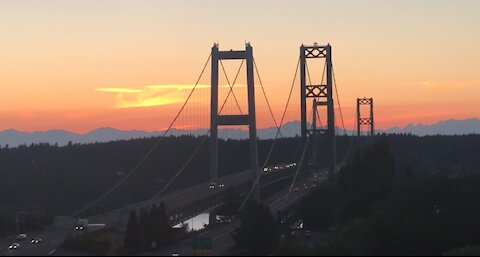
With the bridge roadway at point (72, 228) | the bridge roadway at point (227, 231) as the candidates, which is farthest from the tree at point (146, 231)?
the bridge roadway at point (72, 228)

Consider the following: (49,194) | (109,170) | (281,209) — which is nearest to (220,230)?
(281,209)

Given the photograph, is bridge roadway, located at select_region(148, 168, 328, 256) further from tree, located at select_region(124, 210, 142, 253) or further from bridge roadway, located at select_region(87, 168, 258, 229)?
bridge roadway, located at select_region(87, 168, 258, 229)

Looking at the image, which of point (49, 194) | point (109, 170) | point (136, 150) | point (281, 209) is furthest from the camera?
point (136, 150)

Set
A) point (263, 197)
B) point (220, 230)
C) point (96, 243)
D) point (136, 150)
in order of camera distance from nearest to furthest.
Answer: point (96, 243) < point (220, 230) < point (263, 197) < point (136, 150)

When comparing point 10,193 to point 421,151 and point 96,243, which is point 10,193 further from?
point 96,243

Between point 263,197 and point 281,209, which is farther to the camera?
point 263,197

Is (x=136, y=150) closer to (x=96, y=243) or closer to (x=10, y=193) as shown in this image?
(x=10, y=193)
